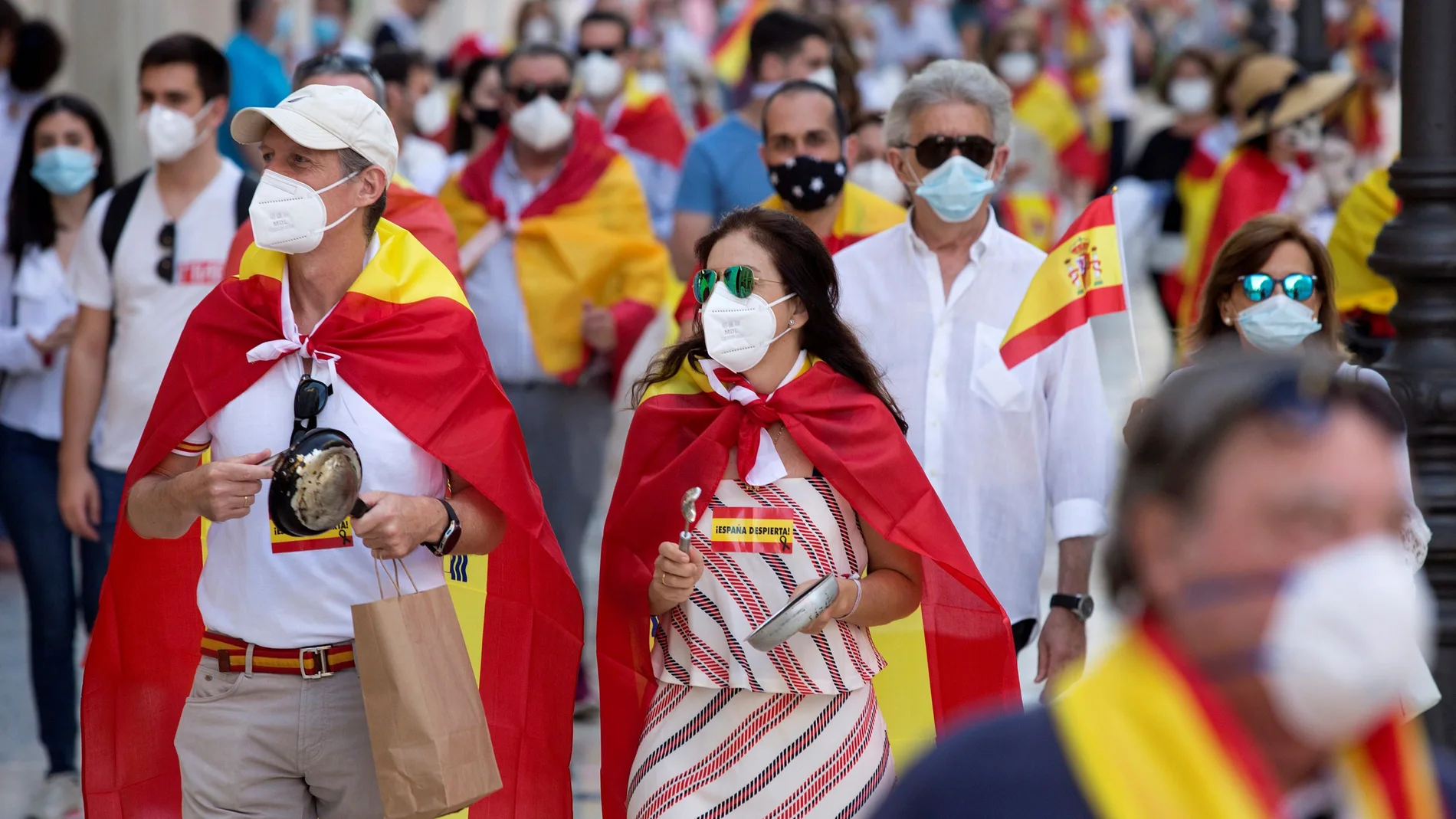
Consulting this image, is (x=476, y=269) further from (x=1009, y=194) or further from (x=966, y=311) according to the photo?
(x=1009, y=194)

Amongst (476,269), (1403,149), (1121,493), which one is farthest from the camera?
(476,269)

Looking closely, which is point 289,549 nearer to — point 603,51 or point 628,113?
point 628,113

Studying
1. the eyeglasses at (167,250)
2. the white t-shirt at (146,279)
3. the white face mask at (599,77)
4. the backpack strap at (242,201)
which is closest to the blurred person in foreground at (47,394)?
the white t-shirt at (146,279)

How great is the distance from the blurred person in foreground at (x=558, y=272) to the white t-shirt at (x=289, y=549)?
293 centimetres

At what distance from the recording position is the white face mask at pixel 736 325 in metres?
3.91

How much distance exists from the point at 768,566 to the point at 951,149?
5.71 feet

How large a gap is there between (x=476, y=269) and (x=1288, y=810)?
5341mm

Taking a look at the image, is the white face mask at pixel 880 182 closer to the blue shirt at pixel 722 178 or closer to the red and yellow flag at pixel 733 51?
the blue shirt at pixel 722 178

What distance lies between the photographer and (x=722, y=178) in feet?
22.9

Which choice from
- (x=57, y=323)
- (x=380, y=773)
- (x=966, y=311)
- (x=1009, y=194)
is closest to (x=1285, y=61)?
(x=1009, y=194)

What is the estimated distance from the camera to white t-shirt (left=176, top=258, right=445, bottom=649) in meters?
3.66

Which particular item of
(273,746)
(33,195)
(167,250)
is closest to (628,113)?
(33,195)

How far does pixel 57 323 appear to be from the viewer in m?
6.32

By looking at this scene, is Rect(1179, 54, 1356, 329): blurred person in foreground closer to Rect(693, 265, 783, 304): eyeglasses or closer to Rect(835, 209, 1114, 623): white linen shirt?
Rect(835, 209, 1114, 623): white linen shirt
